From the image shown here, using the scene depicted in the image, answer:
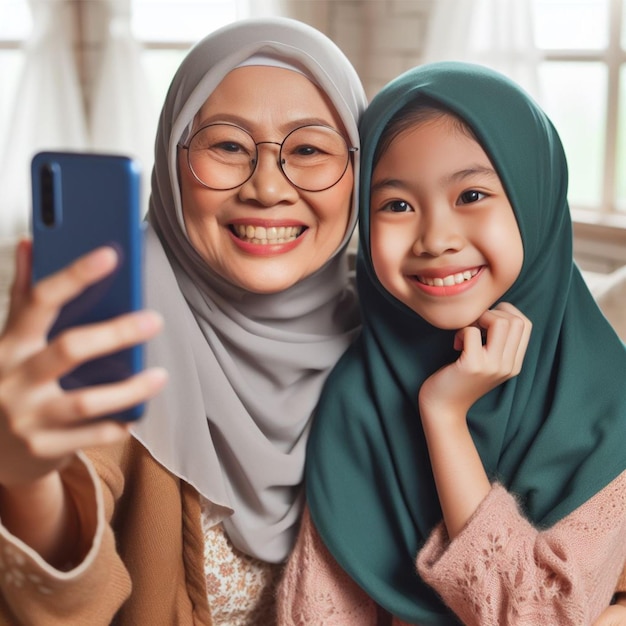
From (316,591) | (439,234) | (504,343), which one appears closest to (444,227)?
(439,234)

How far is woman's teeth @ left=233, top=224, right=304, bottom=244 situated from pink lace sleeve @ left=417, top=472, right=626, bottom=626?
0.42 meters

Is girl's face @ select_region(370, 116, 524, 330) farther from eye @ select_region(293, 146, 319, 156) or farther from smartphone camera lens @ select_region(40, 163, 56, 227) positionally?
smartphone camera lens @ select_region(40, 163, 56, 227)

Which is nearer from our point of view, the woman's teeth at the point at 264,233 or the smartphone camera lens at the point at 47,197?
the smartphone camera lens at the point at 47,197

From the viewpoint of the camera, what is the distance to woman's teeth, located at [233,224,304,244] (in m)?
1.19

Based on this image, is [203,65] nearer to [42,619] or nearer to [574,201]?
[42,619]

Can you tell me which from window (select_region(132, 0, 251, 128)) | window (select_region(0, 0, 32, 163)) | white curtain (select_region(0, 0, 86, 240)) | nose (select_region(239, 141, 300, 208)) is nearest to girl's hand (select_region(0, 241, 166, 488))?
nose (select_region(239, 141, 300, 208))

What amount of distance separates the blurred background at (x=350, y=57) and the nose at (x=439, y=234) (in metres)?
2.14

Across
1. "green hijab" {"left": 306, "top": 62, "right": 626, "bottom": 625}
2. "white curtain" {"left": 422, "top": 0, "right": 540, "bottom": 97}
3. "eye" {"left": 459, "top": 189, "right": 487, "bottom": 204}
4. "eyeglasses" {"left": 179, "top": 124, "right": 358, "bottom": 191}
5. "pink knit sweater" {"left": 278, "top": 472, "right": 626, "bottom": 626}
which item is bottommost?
"pink knit sweater" {"left": 278, "top": 472, "right": 626, "bottom": 626}

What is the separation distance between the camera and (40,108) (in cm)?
349

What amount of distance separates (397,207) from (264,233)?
0.58 ft

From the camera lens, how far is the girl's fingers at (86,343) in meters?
0.70

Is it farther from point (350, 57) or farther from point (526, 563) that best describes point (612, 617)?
point (350, 57)

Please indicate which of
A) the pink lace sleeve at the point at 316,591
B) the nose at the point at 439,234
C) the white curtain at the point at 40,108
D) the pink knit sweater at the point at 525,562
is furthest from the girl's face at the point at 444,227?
the white curtain at the point at 40,108

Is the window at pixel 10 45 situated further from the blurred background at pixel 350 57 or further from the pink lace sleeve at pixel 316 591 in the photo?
the pink lace sleeve at pixel 316 591
